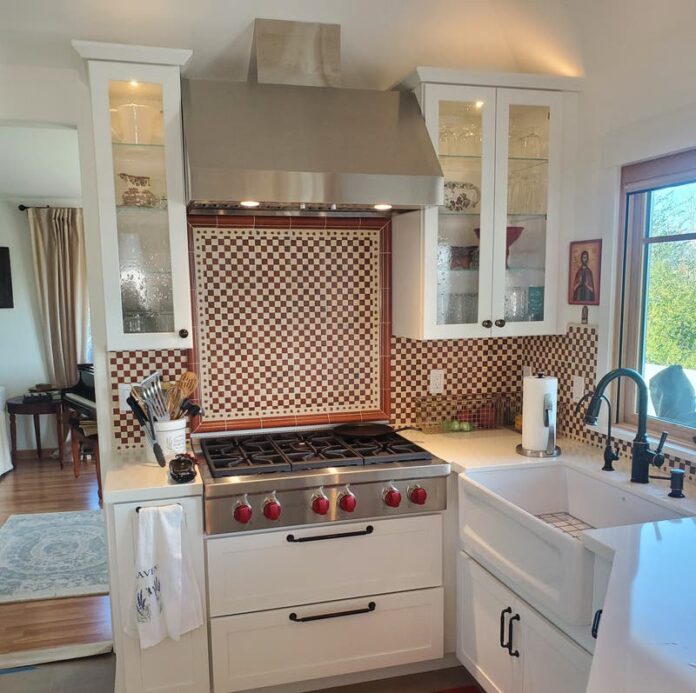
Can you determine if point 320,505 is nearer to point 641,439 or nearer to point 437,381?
point 437,381

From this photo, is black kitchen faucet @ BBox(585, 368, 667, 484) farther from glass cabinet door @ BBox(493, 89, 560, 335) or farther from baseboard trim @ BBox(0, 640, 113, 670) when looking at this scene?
baseboard trim @ BBox(0, 640, 113, 670)

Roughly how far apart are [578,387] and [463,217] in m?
0.87

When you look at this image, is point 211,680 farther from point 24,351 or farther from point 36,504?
point 24,351

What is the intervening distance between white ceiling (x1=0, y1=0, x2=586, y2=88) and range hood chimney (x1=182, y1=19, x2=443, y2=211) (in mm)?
88

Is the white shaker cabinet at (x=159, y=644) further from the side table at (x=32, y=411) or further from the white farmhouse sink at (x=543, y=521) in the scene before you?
the side table at (x=32, y=411)

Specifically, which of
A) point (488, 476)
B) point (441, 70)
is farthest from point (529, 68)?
point (488, 476)

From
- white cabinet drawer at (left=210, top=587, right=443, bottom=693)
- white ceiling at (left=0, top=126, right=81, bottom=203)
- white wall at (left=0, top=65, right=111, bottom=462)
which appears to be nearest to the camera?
white cabinet drawer at (left=210, top=587, right=443, bottom=693)

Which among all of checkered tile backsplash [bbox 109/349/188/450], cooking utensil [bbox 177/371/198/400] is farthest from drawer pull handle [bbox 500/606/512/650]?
checkered tile backsplash [bbox 109/349/188/450]

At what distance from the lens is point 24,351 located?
5609 millimetres

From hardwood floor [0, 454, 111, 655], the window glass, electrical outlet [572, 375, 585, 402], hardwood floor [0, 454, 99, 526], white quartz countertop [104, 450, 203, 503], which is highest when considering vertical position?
the window glass

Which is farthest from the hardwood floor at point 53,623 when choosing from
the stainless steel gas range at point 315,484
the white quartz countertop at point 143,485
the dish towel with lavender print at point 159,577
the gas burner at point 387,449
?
the gas burner at point 387,449

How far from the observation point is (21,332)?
5.58m

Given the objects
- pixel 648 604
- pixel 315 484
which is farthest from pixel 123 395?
pixel 648 604

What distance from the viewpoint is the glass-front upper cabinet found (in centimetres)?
221
